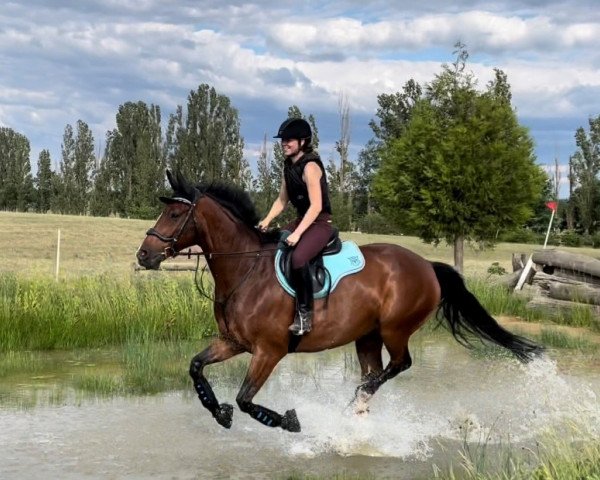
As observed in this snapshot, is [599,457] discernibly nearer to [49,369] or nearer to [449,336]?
[49,369]

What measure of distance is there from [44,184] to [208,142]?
17.9 meters

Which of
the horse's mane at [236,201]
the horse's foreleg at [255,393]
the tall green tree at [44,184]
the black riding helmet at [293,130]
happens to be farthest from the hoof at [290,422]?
the tall green tree at [44,184]

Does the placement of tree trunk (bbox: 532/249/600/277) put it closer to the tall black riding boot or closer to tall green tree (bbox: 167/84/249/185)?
the tall black riding boot

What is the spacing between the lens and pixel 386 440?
654cm

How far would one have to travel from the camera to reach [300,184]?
21.1 feet

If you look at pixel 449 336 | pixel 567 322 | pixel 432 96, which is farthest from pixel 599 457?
pixel 432 96

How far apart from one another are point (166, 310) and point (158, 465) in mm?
6563

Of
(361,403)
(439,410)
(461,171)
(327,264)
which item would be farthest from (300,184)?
(461,171)

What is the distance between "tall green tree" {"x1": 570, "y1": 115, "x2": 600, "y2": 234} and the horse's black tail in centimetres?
5093

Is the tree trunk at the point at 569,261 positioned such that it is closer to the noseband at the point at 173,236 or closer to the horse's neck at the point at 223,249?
the horse's neck at the point at 223,249

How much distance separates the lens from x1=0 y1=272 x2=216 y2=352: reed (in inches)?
426

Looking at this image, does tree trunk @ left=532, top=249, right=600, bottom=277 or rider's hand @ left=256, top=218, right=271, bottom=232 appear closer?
rider's hand @ left=256, top=218, right=271, bottom=232

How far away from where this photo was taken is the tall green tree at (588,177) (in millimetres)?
56000

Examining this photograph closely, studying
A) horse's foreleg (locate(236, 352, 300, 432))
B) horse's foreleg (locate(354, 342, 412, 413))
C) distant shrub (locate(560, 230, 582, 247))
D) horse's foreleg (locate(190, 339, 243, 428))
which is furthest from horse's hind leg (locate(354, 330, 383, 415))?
distant shrub (locate(560, 230, 582, 247))
